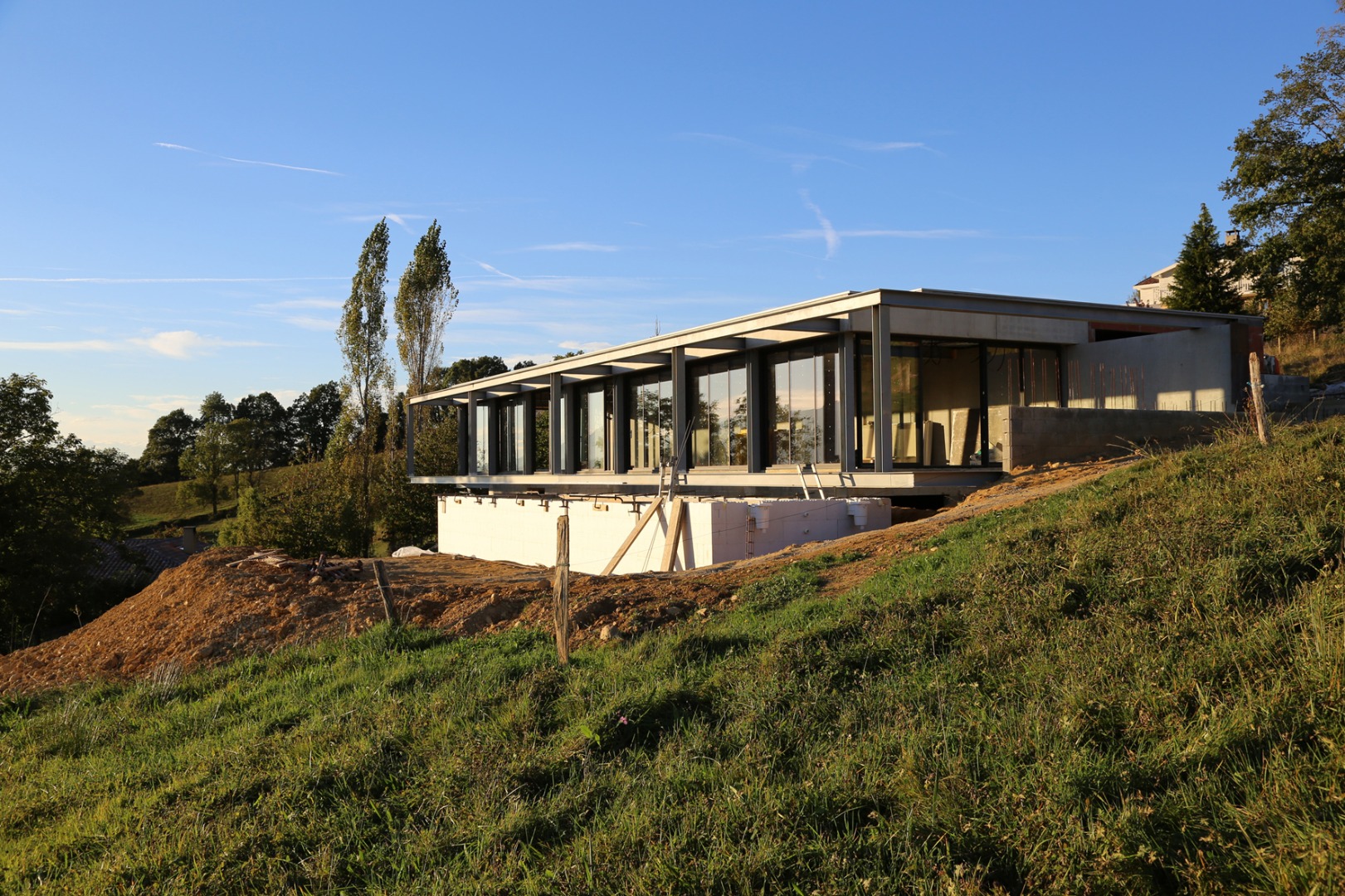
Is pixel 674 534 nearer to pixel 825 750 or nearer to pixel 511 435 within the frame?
pixel 825 750

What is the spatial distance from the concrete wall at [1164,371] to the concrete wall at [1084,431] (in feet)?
6.28

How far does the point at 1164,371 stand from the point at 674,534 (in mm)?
10773

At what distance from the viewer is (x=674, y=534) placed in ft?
49.3

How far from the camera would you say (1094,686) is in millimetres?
4430

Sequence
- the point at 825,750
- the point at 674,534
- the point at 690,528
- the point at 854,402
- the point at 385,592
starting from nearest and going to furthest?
the point at 825,750
the point at 385,592
the point at 690,528
the point at 674,534
the point at 854,402

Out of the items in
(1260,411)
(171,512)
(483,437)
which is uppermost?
(483,437)

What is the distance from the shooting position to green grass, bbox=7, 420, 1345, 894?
3395mm

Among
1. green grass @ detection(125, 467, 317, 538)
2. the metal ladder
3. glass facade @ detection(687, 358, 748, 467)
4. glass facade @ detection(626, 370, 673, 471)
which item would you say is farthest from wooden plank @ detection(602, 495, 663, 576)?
green grass @ detection(125, 467, 317, 538)

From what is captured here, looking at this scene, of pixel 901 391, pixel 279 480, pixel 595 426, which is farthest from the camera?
pixel 279 480

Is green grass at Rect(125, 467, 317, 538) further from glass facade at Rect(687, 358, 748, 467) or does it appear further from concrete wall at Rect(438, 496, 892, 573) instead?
glass facade at Rect(687, 358, 748, 467)

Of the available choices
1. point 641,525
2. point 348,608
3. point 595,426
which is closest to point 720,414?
point 641,525

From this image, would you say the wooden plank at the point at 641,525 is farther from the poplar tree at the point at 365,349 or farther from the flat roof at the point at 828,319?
the poplar tree at the point at 365,349

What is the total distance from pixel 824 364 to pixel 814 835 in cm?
1478

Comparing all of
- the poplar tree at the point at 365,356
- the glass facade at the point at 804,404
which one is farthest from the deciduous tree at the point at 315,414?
the glass facade at the point at 804,404
